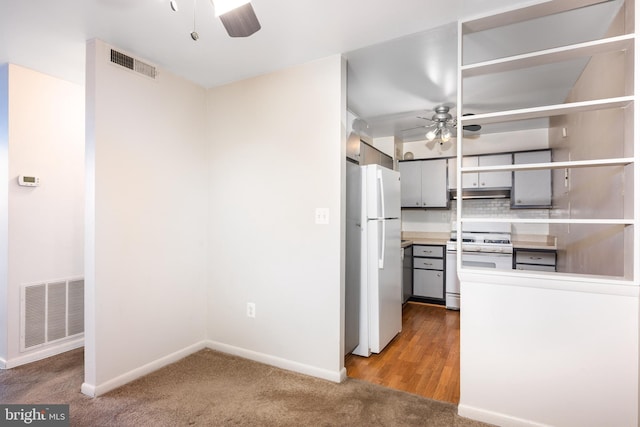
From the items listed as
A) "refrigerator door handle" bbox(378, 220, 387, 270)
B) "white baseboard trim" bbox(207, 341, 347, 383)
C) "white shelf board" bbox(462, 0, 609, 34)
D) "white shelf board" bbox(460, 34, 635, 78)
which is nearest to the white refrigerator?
"refrigerator door handle" bbox(378, 220, 387, 270)

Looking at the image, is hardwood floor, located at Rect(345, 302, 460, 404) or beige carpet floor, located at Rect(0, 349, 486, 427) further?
hardwood floor, located at Rect(345, 302, 460, 404)

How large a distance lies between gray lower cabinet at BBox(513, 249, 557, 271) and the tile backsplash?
572 mm

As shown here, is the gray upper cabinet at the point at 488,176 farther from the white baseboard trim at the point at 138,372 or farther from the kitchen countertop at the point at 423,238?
the white baseboard trim at the point at 138,372

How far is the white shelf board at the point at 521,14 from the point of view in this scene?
1.84 m

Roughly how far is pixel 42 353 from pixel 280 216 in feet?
7.67

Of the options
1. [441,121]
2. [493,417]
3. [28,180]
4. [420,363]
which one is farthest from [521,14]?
[28,180]

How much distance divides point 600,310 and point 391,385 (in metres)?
1.40

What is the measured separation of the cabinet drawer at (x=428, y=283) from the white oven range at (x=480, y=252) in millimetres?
101

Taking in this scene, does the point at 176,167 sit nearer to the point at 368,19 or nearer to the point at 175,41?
the point at 175,41

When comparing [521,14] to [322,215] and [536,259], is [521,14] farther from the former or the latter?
[536,259]

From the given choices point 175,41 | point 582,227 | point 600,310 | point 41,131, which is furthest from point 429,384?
point 41,131

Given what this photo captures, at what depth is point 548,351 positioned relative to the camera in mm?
1812

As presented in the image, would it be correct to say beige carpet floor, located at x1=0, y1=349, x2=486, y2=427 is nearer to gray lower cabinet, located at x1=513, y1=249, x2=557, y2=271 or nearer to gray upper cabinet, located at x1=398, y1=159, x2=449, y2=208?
gray lower cabinet, located at x1=513, y1=249, x2=557, y2=271

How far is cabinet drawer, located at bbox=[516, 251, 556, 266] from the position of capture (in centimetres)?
399
